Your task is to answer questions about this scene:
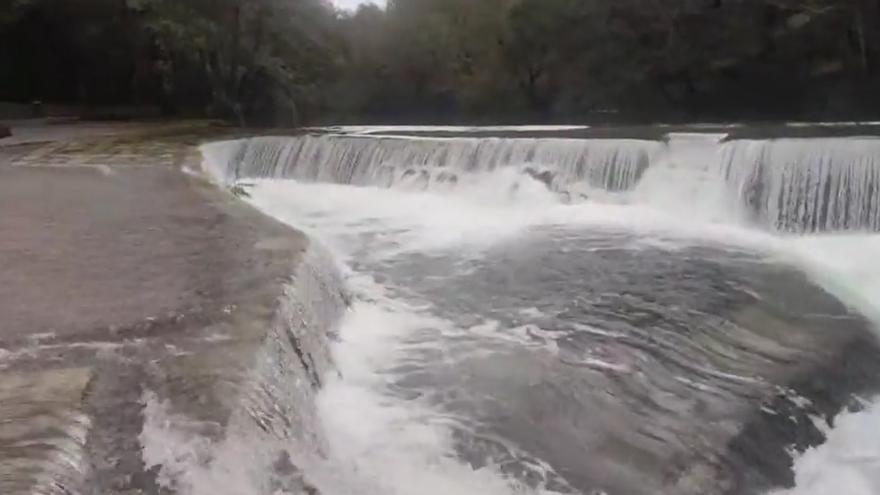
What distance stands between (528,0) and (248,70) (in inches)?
259

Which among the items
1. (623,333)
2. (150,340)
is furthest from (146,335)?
(623,333)

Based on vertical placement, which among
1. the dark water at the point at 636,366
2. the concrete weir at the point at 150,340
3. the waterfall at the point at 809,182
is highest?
the waterfall at the point at 809,182

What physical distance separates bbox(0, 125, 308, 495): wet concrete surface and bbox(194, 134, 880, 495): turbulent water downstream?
52cm

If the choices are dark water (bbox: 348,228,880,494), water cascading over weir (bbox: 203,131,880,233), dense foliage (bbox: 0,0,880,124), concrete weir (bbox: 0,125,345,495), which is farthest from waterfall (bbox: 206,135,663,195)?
dense foliage (bbox: 0,0,880,124)

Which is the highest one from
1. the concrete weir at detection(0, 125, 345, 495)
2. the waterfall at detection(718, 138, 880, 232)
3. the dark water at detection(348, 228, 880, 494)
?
the waterfall at detection(718, 138, 880, 232)

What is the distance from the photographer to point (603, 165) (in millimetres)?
10664

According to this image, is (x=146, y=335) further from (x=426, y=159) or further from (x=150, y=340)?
(x=426, y=159)

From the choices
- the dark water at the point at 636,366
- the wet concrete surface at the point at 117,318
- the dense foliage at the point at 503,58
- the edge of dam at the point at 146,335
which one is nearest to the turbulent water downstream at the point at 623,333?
the dark water at the point at 636,366

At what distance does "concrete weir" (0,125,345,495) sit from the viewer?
10.5 feet

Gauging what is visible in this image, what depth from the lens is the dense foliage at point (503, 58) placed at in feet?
64.1

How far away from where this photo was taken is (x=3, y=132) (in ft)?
48.8

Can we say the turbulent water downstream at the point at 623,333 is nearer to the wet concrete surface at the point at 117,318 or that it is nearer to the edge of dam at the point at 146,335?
the edge of dam at the point at 146,335

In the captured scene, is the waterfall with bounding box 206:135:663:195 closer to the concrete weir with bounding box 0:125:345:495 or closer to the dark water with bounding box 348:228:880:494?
the dark water with bounding box 348:228:880:494

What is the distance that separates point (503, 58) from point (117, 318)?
2105 cm
